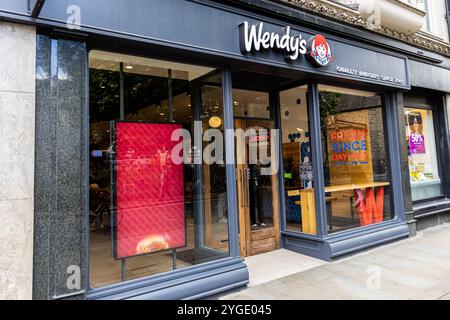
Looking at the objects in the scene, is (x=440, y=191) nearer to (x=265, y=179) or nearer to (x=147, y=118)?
(x=265, y=179)

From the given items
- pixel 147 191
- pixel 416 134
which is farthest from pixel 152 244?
pixel 416 134

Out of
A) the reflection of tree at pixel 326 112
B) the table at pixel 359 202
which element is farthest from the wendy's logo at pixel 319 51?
the table at pixel 359 202

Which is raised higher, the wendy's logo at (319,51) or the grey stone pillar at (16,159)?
the wendy's logo at (319,51)

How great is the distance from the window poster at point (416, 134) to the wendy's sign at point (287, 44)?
3.68 meters

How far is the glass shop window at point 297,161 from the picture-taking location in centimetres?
577

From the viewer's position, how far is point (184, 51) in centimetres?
382

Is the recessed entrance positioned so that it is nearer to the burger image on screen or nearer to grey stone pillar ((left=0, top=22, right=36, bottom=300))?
the burger image on screen

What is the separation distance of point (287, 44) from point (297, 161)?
2.26 metres

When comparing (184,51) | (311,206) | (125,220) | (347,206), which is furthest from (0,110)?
(347,206)

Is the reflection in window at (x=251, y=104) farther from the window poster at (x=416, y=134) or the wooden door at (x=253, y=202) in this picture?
the window poster at (x=416, y=134)

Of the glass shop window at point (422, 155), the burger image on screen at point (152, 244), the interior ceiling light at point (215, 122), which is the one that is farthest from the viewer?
the glass shop window at point (422, 155)

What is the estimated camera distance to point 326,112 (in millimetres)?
5973

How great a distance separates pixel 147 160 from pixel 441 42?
8213 millimetres

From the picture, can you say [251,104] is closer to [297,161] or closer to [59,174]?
[297,161]
